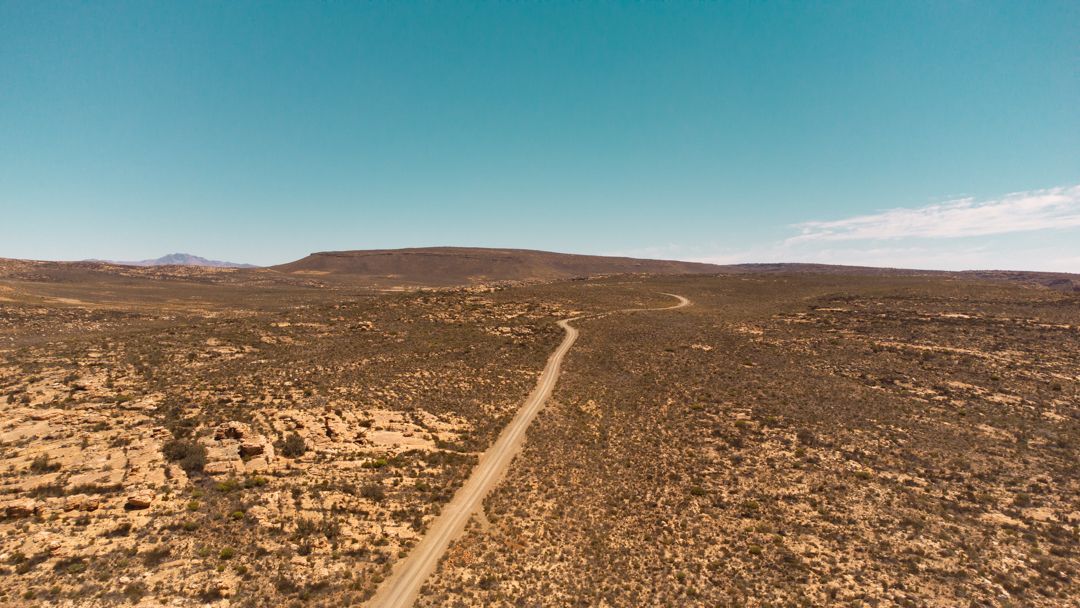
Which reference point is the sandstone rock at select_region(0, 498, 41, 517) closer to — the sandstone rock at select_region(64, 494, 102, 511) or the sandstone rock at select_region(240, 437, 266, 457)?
the sandstone rock at select_region(64, 494, 102, 511)

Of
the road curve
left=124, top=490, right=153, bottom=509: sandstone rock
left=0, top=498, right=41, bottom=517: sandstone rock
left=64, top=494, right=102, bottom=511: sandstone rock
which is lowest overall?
the road curve

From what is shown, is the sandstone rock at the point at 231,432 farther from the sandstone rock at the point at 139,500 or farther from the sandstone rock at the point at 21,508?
the sandstone rock at the point at 21,508

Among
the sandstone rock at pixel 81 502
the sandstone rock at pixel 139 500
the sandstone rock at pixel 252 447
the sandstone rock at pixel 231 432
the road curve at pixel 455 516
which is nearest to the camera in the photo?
the road curve at pixel 455 516

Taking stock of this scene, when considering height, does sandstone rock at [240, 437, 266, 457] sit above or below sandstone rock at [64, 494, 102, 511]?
below

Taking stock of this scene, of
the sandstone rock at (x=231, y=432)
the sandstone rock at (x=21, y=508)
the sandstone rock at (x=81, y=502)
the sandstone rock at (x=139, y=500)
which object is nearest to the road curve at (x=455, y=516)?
the sandstone rock at (x=139, y=500)

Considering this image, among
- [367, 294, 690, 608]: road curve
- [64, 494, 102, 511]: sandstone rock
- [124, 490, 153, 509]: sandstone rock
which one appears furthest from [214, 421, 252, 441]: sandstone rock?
[367, 294, 690, 608]: road curve

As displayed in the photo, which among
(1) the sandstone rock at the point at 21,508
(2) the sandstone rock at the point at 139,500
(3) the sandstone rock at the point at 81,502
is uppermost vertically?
(1) the sandstone rock at the point at 21,508
